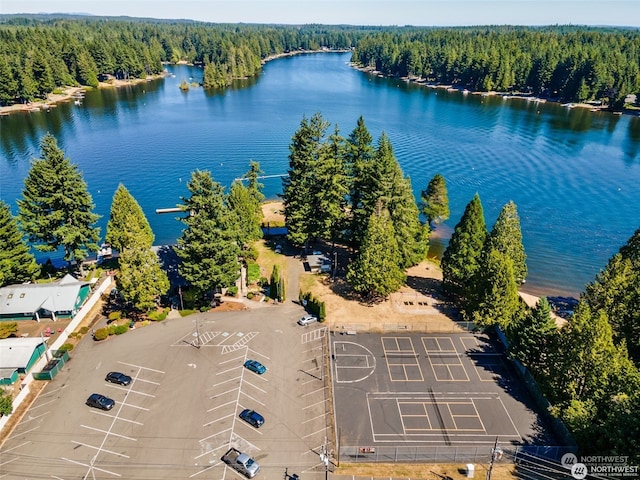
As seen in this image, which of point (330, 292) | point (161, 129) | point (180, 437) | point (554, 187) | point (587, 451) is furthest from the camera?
point (161, 129)

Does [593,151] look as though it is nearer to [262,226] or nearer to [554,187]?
[554,187]

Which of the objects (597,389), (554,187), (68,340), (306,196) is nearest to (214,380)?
(68,340)

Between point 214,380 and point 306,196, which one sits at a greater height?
point 306,196

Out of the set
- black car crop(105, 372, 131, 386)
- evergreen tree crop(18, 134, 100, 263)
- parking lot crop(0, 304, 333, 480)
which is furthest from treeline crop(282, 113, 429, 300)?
evergreen tree crop(18, 134, 100, 263)

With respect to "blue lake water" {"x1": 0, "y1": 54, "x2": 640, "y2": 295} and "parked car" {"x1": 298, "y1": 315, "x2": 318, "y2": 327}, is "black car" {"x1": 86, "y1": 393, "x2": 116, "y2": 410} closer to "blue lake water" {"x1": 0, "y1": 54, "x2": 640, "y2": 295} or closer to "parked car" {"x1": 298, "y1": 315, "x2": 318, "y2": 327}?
"parked car" {"x1": 298, "y1": 315, "x2": 318, "y2": 327}

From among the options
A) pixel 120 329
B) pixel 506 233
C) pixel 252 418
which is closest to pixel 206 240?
pixel 120 329

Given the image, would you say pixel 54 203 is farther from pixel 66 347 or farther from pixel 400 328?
pixel 400 328

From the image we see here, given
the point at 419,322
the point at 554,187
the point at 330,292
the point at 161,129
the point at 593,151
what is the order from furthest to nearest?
the point at 161,129 → the point at 593,151 → the point at 554,187 → the point at 330,292 → the point at 419,322
